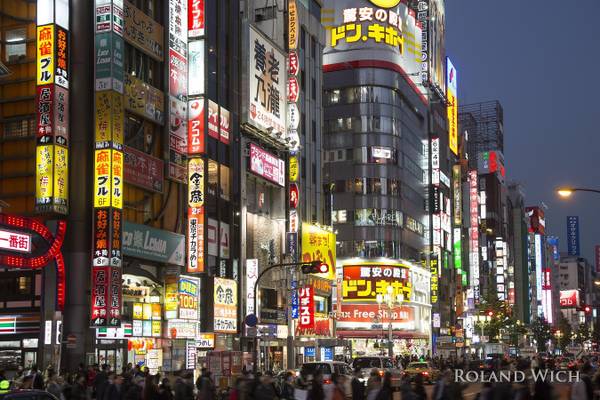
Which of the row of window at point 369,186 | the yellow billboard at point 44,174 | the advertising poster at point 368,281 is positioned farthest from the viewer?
the row of window at point 369,186

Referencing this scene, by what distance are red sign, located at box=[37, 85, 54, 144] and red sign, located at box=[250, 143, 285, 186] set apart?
825 inches

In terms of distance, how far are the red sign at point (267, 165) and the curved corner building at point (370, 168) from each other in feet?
91.4

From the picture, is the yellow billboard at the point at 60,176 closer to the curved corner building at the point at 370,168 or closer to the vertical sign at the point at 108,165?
the vertical sign at the point at 108,165

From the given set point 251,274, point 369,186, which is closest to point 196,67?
point 251,274

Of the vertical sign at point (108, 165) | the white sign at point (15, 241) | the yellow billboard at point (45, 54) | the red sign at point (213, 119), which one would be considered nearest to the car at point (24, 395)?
the white sign at point (15, 241)

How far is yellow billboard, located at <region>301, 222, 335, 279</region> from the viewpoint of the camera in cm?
7112

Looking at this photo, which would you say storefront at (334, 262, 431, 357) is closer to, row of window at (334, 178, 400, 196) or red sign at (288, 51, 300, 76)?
row of window at (334, 178, 400, 196)

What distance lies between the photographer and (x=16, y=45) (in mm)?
46406

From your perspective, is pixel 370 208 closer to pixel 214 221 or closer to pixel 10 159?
pixel 214 221

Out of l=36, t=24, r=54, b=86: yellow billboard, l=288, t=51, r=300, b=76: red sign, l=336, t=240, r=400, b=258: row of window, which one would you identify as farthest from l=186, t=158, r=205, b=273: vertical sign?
l=336, t=240, r=400, b=258: row of window

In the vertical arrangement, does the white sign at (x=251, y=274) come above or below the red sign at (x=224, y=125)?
below

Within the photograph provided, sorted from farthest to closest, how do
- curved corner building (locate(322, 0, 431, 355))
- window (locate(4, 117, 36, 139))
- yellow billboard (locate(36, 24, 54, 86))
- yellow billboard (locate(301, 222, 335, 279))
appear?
curved corner building (locate(322, 0, 431, 355))
yellow billboard (locate(301, 222, 335, 279))
window (locate(4, 117, 36, 139))
yellow billboard (locate(36, 24, 54, 86))

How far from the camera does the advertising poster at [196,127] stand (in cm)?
5234

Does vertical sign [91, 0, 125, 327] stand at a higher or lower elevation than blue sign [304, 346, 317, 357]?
higher
